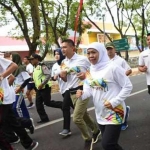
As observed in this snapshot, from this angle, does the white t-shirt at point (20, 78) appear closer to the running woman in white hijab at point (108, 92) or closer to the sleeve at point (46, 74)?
the sleeve at point (46, 74)

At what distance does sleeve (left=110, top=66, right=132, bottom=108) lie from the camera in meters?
3.14

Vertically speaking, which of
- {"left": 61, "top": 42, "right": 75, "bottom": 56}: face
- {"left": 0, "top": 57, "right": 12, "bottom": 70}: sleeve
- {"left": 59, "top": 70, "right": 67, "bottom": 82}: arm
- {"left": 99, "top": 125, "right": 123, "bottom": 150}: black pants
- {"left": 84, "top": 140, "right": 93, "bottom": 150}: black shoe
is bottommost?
{"left": 84, "top": 140, "right": 93, "bottom": 150}: black shoe

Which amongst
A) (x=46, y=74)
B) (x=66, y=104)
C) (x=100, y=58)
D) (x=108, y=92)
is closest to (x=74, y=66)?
(x=66, y=104)

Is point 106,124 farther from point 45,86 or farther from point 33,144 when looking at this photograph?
point 45,86

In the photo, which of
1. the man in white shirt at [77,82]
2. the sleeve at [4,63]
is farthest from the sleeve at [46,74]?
the sleeve at [4,63]

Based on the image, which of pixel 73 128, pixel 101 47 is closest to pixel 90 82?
pixel 101 47

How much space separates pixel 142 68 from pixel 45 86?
7.45 ft

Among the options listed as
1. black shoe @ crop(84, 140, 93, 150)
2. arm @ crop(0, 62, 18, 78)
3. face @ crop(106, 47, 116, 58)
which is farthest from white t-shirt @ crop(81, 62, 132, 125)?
face @ crop(106, 47, 116, 58)

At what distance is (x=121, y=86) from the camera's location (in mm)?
3252

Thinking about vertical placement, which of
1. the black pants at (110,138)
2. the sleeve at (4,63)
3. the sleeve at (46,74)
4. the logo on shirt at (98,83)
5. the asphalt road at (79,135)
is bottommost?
the asphalt road at (79,135)

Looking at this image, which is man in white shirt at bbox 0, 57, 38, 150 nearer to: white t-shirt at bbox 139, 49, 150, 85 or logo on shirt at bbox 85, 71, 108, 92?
logo on shirt at bbox 85, 71, 108, 92

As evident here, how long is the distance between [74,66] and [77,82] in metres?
0.31

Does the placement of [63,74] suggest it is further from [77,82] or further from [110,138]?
[110,138]

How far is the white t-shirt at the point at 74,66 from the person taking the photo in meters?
4.75
